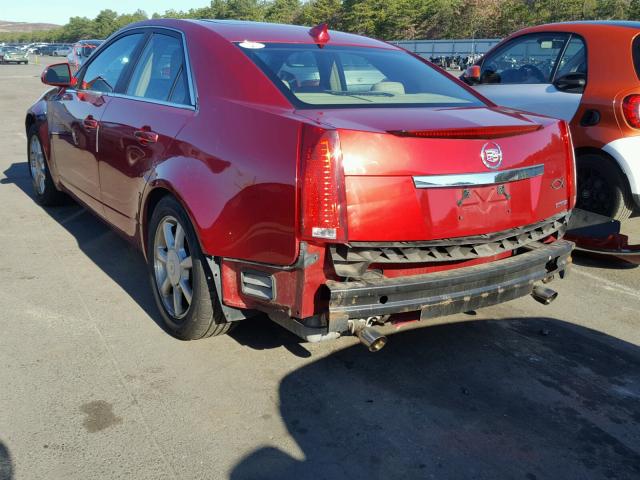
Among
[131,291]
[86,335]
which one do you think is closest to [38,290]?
[131,291]

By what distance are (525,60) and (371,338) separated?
472 centimetres

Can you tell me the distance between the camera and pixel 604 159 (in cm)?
531

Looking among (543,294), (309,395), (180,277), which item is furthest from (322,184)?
(543,294)

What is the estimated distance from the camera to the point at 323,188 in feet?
8.54

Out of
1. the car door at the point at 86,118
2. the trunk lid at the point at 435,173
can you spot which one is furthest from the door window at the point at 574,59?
the car door at the point at 86,118

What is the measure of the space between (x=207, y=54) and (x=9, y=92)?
21.0m

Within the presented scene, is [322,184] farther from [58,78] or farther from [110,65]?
[58,78]

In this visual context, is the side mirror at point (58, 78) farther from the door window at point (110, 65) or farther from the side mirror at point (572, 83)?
the side mirror at point (572, 83)

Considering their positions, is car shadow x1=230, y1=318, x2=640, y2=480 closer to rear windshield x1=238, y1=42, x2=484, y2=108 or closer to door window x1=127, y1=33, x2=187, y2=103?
rear windshield x1=238, y1=42, x2=484, y2=108

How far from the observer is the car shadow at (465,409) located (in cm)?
255

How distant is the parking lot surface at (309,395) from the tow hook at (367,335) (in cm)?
36

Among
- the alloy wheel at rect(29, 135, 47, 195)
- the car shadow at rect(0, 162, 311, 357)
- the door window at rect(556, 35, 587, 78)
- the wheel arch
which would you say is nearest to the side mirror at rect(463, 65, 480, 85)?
the door window at rect(556, 35, 587, 78)

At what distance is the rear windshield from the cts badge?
0.54 meters

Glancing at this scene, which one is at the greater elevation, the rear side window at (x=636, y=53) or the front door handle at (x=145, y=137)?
the rear side window at (x=636, y=53)
